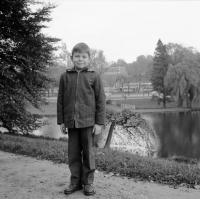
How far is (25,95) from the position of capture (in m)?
8.05

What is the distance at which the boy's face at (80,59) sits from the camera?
12.0 ft

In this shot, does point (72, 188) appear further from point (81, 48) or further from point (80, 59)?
point (81, 48)

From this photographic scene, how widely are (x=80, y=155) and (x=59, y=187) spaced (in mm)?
530

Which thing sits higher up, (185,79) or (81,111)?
(185,79)

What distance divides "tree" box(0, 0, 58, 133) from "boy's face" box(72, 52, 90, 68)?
162 inches

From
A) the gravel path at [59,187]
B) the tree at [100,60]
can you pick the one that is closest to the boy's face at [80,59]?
the gravel path at [59,187]

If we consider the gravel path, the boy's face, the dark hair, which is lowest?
the gravel path

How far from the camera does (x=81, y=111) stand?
3.61 m

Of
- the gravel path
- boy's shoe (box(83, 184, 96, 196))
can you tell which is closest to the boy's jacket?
boy's shoe (box(83, 184, 96, 196))

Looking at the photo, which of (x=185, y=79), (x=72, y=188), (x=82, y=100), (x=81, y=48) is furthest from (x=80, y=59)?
(x=185, y=79)

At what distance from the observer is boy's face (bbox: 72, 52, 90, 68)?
3657 mm

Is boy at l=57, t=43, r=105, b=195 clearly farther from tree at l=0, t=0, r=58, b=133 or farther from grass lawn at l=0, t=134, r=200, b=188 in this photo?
tree at l=0, t=0, r=58, b=133

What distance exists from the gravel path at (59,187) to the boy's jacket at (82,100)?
2.85 feet

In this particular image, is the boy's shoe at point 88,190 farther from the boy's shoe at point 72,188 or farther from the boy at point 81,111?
the boy's shoe at point 72,188
